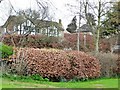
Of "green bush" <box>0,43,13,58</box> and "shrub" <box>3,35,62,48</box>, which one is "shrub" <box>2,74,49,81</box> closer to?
"green bush" <box>0,43,13,58</box>

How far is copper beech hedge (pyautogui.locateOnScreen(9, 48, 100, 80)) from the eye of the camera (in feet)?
55.2

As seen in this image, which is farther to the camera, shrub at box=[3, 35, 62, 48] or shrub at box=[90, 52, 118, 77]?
shrub at box=[3, 35, 62, 48]

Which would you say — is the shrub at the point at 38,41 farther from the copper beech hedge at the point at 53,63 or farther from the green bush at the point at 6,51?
the copper beech hedge at the point at 53,63

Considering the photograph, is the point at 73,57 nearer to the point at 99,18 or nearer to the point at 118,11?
the point at 99,18

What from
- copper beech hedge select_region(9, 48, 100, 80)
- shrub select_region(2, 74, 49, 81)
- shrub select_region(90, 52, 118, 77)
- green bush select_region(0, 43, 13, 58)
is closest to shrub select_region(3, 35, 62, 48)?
shrub select_region(90, 52, 118, 77)

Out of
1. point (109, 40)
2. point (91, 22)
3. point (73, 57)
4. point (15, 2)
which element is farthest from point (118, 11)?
point (15, 2)

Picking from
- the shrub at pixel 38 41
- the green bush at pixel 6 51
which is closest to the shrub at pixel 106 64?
the green bush at pixel 6 51

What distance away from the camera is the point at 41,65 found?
55.7 feet

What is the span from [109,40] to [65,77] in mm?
19765

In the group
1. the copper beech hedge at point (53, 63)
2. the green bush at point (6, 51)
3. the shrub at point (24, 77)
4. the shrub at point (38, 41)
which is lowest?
the shrub at point (24, 77)

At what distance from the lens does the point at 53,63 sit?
56.7 feet

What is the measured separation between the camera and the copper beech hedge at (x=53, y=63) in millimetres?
16812

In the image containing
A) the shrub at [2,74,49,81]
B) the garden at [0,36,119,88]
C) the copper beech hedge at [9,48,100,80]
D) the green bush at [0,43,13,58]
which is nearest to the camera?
the shrub at [2,74,49,81]

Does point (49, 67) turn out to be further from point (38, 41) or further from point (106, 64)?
point (38, 41)
